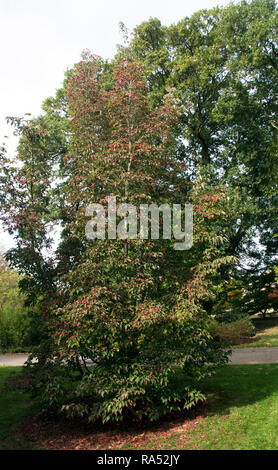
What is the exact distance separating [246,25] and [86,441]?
16.7m

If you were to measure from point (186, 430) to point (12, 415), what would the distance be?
Answer: 10.5 ft

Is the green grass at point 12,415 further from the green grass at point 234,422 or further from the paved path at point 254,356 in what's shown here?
the paved path at point 254,356

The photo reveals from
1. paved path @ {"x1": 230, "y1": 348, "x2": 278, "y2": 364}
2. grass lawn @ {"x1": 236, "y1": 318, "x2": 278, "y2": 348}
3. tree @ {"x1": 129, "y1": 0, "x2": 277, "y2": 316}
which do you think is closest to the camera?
paved path @ {"x1": 230, "y1": 348, "x2": 278, "y2": 364}

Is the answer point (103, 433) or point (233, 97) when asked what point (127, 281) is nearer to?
point (103, 433)

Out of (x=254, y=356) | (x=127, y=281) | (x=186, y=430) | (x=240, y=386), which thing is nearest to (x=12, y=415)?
(x=186, y=430)

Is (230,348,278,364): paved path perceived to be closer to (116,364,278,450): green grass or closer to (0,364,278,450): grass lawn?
(116,364,278,450): green grass

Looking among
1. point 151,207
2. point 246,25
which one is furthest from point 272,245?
point 151,207

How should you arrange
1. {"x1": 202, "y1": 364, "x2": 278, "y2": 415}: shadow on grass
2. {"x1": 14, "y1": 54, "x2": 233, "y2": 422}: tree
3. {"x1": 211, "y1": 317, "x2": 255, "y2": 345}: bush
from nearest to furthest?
{"x1": 14, "y1": 54, "x2": 233, "y2": 422}: tree, {"x1": 202, "y1": 364, "x2": 278, "y2": 415}: shadow on grass, {"x1": 211, "y1": 317, "x2": 255, "y2": 345}: bush

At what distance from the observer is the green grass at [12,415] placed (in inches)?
212

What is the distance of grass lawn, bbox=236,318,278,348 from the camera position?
13.1 m

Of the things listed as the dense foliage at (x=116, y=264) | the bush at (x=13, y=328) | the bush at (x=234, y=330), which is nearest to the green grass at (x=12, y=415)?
the dense foliage at (x=116, y=264)

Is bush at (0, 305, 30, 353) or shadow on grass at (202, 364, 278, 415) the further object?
bush at (0, 305, 30, 353)

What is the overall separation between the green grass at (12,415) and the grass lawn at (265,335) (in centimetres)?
803

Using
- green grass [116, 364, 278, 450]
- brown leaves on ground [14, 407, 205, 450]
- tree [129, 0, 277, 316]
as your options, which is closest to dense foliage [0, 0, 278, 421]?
brown leaves on ground [14, 407, 205, 450]
